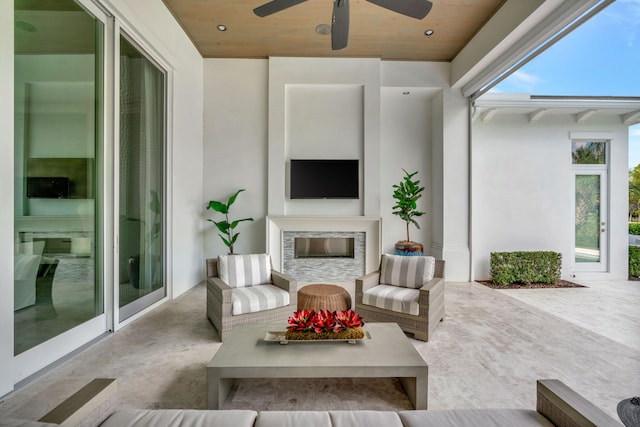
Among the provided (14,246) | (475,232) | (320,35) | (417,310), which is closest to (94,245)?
(14,246)

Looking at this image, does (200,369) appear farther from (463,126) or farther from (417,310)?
(463,126)

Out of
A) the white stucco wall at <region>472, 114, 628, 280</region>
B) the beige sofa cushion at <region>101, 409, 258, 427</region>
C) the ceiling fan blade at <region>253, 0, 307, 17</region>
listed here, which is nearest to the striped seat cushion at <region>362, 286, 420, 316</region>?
the beige sofa cushion at <region>101, 409, 258, 427</region>

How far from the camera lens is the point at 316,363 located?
5.92ft

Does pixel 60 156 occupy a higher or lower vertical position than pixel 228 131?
lower

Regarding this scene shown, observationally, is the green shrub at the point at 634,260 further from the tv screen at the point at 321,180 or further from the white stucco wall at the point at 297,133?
the tv screen at the point at 321,180

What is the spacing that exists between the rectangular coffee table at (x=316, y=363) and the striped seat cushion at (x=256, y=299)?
74cm

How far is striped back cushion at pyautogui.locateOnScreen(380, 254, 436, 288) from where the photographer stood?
3240 millimetres

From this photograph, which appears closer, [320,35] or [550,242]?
[320,35]

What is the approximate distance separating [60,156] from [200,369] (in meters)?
2.07

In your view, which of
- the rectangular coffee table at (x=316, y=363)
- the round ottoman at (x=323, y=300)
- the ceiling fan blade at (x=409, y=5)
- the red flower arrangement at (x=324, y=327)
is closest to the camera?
the rectangular coffee table at (x=316, y=363)

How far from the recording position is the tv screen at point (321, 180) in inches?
212

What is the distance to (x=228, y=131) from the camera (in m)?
5.46

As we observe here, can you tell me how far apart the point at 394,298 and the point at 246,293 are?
1.46m

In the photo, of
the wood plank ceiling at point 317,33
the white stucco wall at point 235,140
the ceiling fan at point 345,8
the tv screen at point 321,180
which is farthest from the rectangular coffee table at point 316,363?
the wood plank ceiling at point 317,33
